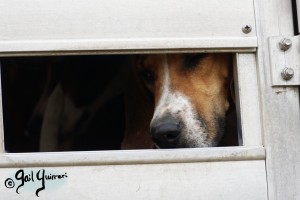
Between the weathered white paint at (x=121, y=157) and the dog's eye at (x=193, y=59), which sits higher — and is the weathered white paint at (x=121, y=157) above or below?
below

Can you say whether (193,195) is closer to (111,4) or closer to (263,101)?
(263,101)

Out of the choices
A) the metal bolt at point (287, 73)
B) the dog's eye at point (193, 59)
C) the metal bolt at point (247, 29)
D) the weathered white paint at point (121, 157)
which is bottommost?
the weathered white paint at point (121, 157)

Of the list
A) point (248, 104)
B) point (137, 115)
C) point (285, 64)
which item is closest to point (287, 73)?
point (285, 64)

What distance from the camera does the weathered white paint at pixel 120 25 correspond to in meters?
1.88

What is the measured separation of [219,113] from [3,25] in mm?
748

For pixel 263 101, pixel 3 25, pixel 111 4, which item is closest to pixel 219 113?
pixel 263 101

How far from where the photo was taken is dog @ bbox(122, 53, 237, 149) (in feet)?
7.04

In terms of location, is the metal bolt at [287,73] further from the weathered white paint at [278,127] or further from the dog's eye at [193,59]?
the dog's eye at [193,59]

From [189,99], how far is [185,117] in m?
0.08

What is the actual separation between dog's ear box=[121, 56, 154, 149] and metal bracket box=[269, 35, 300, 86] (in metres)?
0.71

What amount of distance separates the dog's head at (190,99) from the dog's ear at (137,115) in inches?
9.1

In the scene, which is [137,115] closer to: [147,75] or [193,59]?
[147,75]

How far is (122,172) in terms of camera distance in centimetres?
185

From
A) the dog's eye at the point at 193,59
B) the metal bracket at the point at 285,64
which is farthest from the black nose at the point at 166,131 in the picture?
the metal bracket at the point at 285,64
